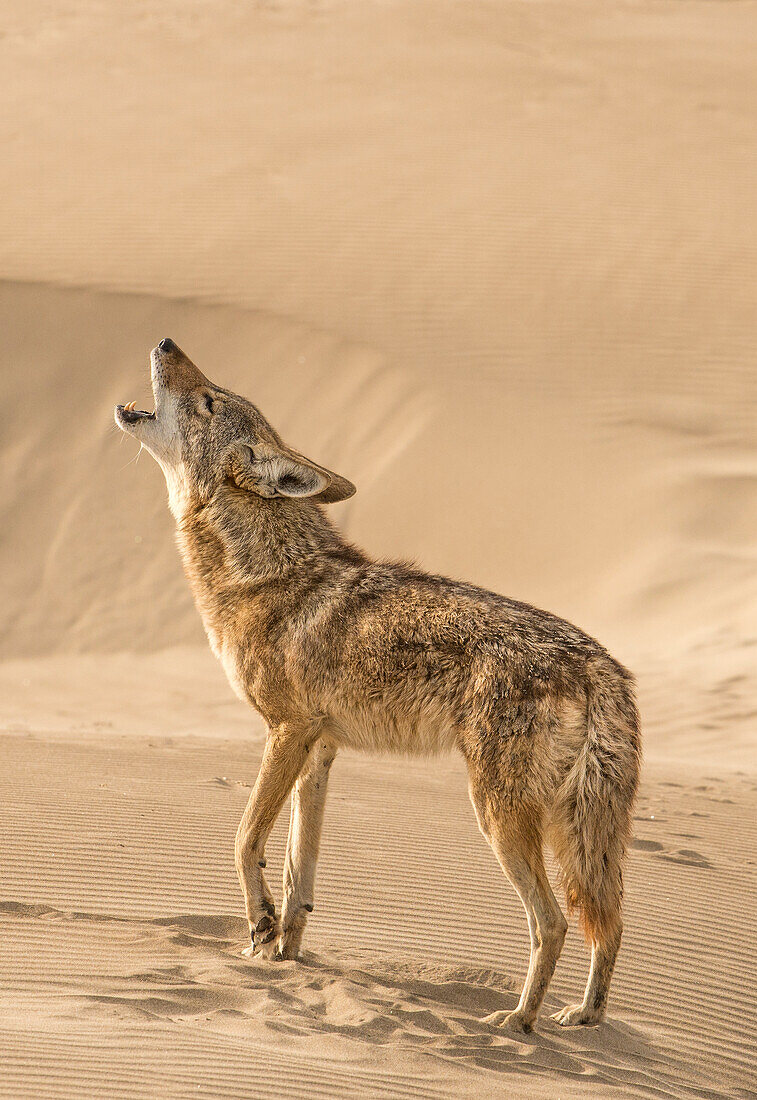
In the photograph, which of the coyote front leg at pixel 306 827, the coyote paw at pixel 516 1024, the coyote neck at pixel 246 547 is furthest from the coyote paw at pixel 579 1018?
the coyote neck at pixel 246 547

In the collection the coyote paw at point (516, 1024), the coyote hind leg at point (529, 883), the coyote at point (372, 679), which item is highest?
the coyote at point (372, 679)

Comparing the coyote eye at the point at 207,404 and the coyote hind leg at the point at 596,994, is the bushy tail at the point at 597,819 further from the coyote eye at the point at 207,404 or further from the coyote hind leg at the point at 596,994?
the coyote eye at the point at 207,404

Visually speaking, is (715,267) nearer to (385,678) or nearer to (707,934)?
(707,934)

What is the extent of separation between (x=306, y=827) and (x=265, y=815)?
421 millimetres

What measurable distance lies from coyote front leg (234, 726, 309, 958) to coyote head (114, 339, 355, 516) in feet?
4.20

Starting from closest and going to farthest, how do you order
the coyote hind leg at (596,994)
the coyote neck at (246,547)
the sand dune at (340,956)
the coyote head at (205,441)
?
the sand dune at (340,956)
the coyote hind leg at (596,994)
the coyote neck at (246,547)
the coyote head at (205,441)

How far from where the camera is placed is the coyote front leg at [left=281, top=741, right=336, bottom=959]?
571 centimetres

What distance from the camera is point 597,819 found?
491 centimetres

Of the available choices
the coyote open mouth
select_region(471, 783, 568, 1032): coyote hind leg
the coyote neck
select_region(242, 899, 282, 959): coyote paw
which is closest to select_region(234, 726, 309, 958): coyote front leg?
select_region(242, 899, 282, 959): coyote paw

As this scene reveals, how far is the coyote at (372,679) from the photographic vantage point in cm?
493

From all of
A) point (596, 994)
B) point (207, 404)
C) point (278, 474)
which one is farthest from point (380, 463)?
point (596, 994)

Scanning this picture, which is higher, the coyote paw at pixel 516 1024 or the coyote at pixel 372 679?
the coyote at pixel 372 679

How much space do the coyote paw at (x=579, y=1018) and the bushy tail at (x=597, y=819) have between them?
0.35 m

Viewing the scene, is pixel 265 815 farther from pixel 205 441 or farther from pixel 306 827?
pixel 205 441
